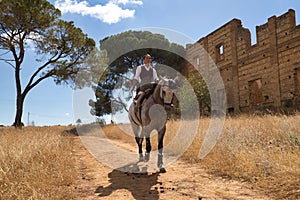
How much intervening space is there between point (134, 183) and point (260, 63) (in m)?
18.9

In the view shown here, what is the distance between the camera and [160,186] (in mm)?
4082

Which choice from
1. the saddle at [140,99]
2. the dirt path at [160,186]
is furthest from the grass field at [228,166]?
the saddle at [140,99]

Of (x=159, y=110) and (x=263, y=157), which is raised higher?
(x=159, y=110)

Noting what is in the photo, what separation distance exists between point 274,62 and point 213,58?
7.81 meters

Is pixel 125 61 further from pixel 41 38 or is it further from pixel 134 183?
pixel 134 183

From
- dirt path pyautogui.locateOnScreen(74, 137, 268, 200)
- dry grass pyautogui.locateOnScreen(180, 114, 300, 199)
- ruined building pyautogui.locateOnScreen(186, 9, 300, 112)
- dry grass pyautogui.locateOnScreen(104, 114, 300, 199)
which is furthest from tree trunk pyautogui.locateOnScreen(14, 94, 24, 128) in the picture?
ruined building pyautogui.locateOnScreen(186, 9, 300, 112)

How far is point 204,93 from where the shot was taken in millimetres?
20125

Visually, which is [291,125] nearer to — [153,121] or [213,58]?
[153,121]

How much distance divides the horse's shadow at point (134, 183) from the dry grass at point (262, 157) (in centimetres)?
145

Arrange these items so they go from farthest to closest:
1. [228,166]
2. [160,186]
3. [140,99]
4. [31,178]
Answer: [140,99], [228,166], [160,186], [31,178]

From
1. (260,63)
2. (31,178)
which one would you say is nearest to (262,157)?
(31,178)

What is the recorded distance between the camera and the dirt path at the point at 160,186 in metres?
3.60

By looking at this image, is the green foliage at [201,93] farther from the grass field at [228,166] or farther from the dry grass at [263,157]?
the grass field at [228,166]

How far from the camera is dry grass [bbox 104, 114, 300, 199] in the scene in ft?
12.1
